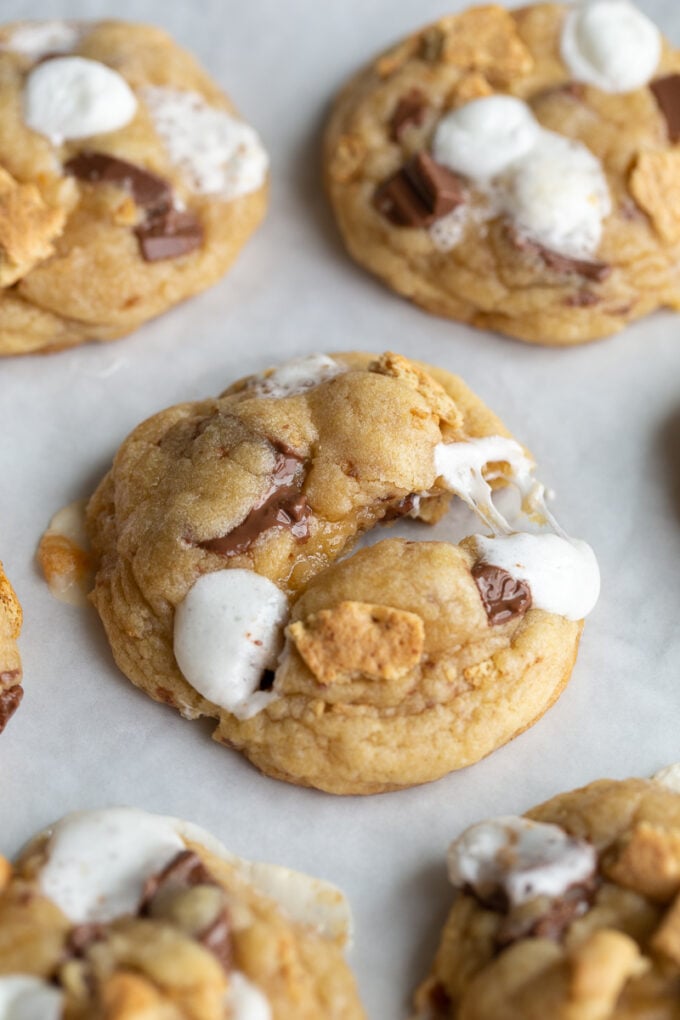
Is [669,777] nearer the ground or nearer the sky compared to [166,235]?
nearer the ground

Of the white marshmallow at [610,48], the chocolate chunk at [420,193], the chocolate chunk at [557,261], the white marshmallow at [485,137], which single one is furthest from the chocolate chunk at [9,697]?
the white marshmallow at [610,48]

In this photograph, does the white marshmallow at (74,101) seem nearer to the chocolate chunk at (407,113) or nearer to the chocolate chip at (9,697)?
the chocolate chunk at (407,113)

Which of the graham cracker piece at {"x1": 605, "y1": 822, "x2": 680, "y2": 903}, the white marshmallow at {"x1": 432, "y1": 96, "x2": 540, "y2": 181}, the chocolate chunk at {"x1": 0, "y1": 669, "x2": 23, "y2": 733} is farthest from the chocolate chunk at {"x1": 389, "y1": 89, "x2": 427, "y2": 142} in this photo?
the graham cracker piece at {"x1": 605, "y1": 822, "x2": 680, "y2": 903}

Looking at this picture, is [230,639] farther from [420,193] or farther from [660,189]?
[660,189]

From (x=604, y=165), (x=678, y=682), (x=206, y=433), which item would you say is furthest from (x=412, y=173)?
(x=678, y=682)

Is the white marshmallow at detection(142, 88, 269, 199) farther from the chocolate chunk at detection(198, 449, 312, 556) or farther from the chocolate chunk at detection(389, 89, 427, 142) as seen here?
the chocolate chunk at detection(198, 449, 312, 556)

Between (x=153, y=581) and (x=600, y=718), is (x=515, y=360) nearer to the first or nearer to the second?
(x=600, y=718)

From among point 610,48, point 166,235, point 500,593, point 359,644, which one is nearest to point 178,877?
point 359,644
